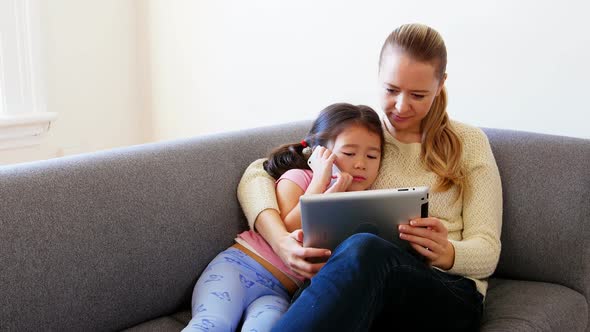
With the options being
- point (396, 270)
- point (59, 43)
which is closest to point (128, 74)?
point (59, 43)

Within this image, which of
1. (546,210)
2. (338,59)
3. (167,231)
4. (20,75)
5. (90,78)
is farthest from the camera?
(90,78)

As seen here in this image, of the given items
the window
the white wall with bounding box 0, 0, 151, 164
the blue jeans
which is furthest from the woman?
the white wall with bounding box 0, 0, 151, 164

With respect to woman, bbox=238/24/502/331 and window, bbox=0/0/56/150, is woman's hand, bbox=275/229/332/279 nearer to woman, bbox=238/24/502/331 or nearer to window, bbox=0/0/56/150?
woman, bbox=238/24/502/331

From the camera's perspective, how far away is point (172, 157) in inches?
73.3

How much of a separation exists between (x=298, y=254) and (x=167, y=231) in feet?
1.14

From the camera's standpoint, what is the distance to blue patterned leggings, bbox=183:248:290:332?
158cm

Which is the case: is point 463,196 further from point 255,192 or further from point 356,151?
point 255,192

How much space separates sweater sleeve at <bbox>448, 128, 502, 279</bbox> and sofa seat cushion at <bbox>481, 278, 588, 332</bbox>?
96mm

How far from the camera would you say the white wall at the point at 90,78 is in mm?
2955

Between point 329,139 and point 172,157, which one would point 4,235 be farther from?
point 329,139

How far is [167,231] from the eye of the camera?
69.6 inches

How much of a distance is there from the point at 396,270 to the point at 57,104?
1986mm

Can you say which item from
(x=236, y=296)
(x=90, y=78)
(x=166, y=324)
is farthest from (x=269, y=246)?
(x=90, y=78)

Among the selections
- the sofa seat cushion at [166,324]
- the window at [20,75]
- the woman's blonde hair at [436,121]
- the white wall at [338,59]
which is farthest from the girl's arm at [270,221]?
the window at [20,75]
